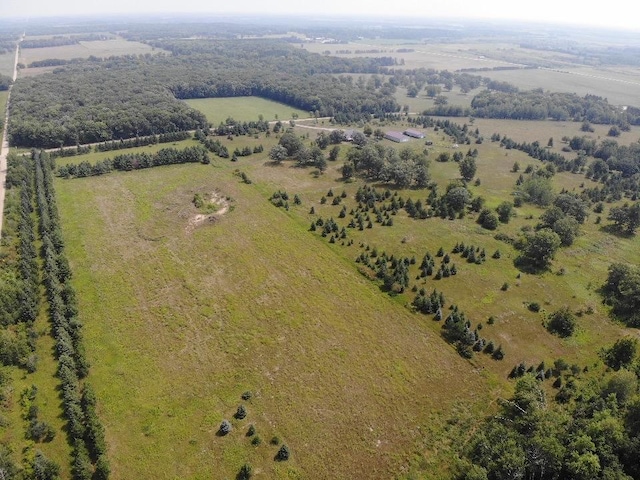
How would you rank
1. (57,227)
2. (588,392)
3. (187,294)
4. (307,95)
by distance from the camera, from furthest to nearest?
(307,95)
(57,227)
(187,294)
(588,392)

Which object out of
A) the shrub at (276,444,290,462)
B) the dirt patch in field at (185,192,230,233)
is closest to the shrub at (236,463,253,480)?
the shrub at (276,444,290,462)

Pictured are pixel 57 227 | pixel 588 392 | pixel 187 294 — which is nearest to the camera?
pixel 588 392

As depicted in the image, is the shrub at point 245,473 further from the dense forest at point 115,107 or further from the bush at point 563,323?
the dense forest at point 115,107

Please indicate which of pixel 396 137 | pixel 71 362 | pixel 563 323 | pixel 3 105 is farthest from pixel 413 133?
pixel 3 105

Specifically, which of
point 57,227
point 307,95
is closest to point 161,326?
point 57,227

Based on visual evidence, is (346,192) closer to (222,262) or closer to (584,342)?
(222,262)

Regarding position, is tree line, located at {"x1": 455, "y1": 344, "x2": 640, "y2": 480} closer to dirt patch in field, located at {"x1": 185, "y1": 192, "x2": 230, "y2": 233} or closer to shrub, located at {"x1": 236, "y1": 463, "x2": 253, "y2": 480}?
shrub, located at {"x1": 236, "y1": 463, "x2": 253, "y2": 480}

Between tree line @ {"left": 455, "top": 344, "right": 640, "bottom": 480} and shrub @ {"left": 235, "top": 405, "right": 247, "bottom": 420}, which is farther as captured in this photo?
shrub @ {"left": 235, "top": 405, "right": 247, "bottom": 420}
